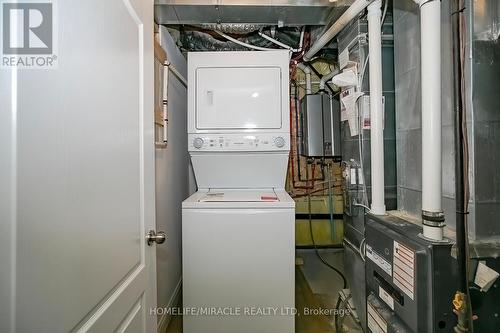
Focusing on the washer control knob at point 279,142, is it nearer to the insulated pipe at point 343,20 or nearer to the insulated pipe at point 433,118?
the insulated pipe at point 343,20

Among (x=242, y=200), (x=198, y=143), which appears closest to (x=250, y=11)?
(x=198, y=143)

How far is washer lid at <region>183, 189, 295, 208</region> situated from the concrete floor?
3.35 feet

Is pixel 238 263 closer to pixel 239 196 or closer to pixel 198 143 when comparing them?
pixel 239 196

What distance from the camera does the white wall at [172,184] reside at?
1736 millimetres

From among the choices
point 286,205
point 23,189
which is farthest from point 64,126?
point 286,205

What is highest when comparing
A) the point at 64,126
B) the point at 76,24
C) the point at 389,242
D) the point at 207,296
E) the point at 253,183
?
the point at 76,24

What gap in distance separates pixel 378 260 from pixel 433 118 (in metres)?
0.65

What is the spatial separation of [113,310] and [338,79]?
1.64 metres

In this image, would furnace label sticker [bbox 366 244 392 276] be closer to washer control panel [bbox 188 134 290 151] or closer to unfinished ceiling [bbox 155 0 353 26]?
washer control panel [bbox 188 134 290 151]

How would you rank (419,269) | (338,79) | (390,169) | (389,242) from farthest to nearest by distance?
(338,79) < (390,169) < (389,242) < (419,269)

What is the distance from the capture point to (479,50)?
0.86m

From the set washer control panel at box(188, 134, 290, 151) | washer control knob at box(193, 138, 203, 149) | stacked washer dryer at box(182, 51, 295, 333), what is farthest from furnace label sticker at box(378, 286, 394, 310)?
washer control knob at box(193, 138, 203, 149)

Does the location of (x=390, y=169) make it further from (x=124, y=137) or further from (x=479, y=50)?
(x=124, y=137)

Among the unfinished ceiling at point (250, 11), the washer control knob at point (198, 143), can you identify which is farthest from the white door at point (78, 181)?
the washer control knob at point (198, 143)
